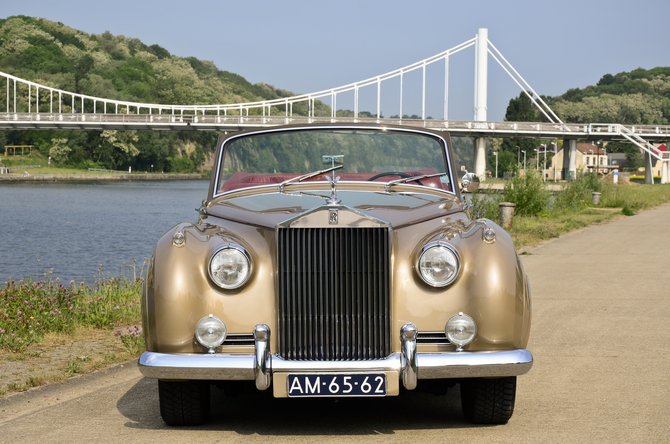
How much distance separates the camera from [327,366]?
2.87 metres

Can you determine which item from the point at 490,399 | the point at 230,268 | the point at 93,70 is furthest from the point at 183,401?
the point at 93,70

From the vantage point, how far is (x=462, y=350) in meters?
→ 2.98

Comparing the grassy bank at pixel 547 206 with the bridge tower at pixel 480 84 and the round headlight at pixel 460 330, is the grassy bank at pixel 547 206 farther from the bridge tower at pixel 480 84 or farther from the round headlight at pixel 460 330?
the bridge tower at pixel 480 84

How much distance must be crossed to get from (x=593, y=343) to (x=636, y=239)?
370 inches

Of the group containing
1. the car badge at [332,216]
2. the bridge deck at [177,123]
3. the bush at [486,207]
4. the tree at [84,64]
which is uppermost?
the tree at [84,64]

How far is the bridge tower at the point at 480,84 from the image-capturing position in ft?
187

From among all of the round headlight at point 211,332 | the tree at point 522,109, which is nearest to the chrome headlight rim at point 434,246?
the round headlight at point 211,332

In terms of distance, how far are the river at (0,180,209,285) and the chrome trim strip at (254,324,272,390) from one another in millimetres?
8296

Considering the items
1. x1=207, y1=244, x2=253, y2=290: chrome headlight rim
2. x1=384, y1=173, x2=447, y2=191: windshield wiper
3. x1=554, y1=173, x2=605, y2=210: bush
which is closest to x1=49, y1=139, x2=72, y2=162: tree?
x1=554, y1=173, x2=605, y2=210: bush

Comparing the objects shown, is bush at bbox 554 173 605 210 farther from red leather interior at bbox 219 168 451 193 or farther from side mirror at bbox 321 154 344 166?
side mirror at bbox 321 154 344 166

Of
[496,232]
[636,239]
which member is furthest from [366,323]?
[636,239]

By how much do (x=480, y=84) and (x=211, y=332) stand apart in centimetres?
5654

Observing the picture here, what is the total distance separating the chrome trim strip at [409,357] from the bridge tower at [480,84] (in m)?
54.4

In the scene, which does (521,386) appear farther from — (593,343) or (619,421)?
(593,343)
